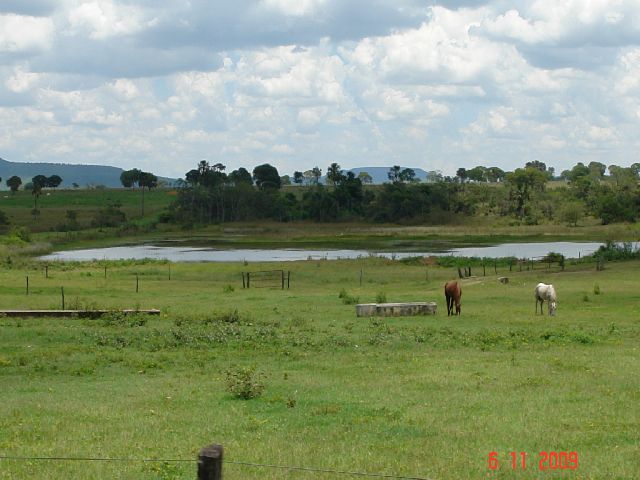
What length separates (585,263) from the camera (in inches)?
2537

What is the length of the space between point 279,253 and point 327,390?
80779 mm

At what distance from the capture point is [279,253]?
96.9 m

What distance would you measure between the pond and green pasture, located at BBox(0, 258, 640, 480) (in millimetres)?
51169

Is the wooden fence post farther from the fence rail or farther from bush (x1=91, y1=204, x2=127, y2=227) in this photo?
bush (x1=91, y1=204, x2=127, y2=227)

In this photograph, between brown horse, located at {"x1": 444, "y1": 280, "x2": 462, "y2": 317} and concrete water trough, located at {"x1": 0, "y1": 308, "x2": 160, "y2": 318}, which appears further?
A: brown horse, located at {"x1": 444, "y1": 280, "x2": 462, "y2": 317}

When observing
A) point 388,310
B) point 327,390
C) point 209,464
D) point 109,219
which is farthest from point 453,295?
point 109,219

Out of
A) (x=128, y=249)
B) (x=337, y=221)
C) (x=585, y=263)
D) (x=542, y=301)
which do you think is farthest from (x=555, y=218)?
(x=542, y=301)

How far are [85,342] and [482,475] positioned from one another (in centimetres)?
1698

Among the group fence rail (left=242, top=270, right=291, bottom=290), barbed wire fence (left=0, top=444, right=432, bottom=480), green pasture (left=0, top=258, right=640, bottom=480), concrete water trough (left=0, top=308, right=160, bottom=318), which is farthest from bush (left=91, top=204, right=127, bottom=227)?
barbed wire fence (left=0, top=444, right=432, bottom=480)

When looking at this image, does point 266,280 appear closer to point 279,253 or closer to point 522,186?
point 279,253

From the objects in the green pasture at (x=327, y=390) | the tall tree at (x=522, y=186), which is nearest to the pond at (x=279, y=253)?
the green pasture at (x=327, y=390)

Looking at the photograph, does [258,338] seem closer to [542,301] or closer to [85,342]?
[85,342]

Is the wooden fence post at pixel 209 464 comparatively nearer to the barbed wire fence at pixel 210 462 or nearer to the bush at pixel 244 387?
the barbed wire fence at pixel 210 462

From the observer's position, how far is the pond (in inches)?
3460
